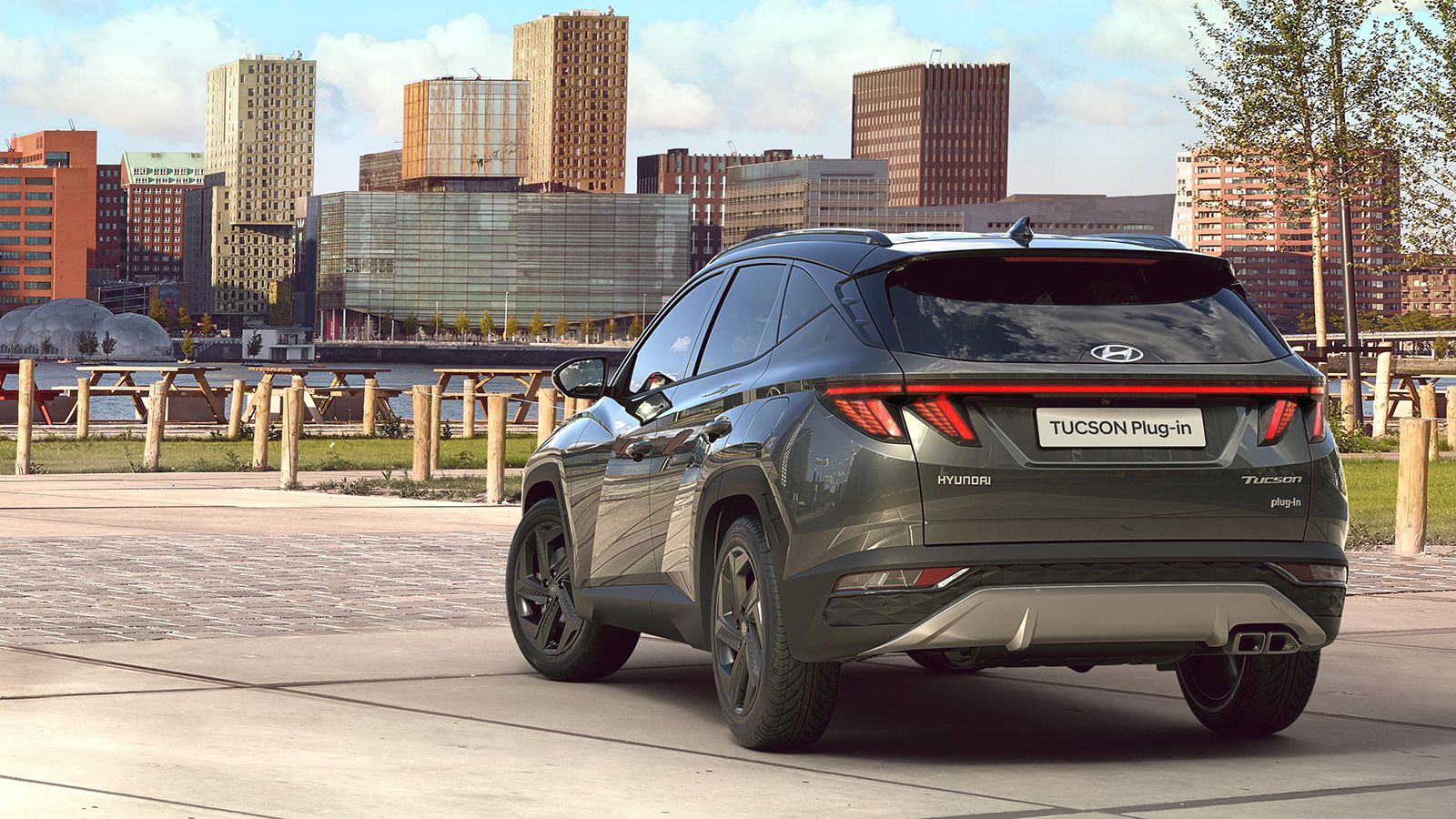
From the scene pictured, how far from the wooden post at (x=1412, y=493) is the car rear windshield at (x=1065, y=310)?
792 cm

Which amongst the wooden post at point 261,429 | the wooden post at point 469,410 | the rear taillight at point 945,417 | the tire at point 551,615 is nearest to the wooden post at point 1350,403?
the wooden post at point 469,410

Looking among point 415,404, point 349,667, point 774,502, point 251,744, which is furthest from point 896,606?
point 415,404

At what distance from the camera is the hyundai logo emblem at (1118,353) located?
234 inches

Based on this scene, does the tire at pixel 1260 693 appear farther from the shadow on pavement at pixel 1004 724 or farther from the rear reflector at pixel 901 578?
the rear reflector at pixel 901 578

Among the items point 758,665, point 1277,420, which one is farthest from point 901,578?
point 1277,420

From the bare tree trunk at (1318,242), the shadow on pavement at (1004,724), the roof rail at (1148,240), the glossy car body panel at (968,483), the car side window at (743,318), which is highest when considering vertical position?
the bare tree trunk at (1318,242)

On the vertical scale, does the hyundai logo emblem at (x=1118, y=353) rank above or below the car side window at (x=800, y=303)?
below

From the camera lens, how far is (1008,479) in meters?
5.76

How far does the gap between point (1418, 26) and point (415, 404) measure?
17.3m

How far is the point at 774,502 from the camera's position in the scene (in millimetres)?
6070

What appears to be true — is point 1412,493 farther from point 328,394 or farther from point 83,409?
point 328,394

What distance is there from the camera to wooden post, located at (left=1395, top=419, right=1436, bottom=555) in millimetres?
13680

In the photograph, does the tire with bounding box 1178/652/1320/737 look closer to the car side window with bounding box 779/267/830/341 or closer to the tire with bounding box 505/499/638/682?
the car side window with bounding box 779/267/830/341

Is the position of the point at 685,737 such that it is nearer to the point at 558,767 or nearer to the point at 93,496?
the point at 558,767
